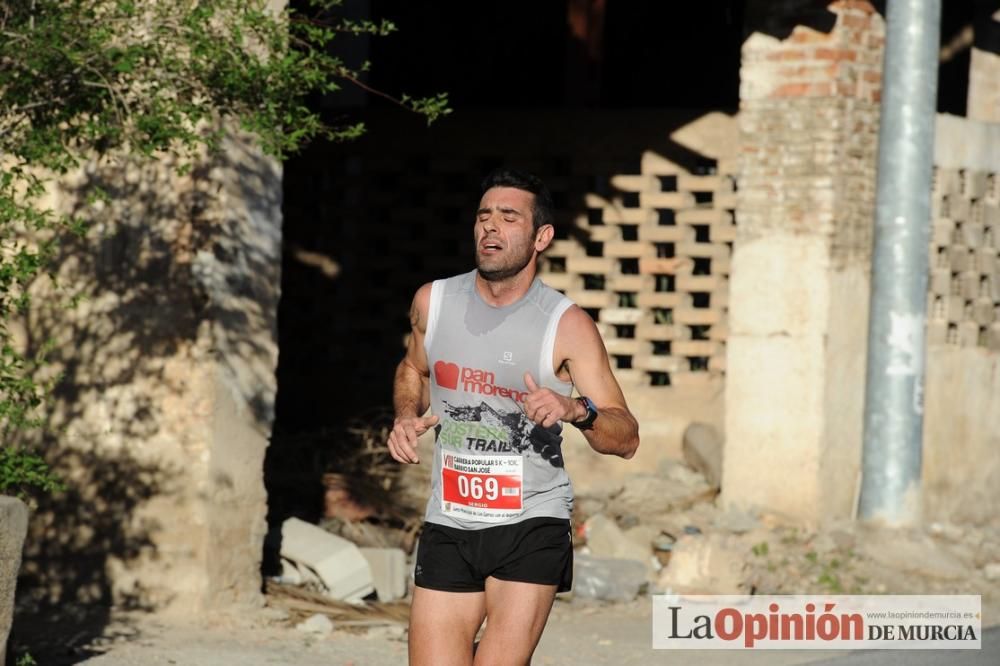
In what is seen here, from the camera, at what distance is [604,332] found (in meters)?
12.7

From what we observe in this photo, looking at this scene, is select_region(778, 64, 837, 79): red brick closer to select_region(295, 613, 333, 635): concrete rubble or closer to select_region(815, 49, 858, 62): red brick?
select_region(815, 49, 858, 62): red brick

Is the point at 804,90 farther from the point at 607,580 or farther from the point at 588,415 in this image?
the point at 588,415

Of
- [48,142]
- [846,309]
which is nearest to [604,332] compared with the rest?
[846,309]

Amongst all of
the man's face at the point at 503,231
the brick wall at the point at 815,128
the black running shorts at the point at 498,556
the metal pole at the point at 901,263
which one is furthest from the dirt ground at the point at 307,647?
the man's face at the point at 503,231

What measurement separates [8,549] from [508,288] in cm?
211

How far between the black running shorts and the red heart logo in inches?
16.6

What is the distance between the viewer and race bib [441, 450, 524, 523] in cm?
511

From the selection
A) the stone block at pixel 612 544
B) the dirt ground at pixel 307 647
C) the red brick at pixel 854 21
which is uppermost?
the red brick at pixel 854 21

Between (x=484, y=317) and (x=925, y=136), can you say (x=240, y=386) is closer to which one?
(x=484, y=317)

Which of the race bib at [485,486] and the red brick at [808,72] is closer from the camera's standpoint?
the race bib at [485,486]

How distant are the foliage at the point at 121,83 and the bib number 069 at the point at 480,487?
5.85ft

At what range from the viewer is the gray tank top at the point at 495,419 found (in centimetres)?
511

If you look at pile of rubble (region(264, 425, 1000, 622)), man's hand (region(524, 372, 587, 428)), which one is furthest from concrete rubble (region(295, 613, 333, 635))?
man's hand (region(524, 372, 587, 428))

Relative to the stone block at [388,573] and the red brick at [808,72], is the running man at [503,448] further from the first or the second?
the red brick at [808,72]
